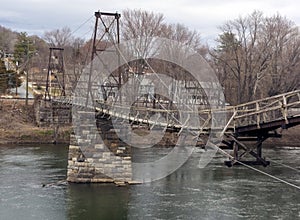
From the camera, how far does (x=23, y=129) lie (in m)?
45.5

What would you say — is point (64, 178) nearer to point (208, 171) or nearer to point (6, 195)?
point (6, 195)

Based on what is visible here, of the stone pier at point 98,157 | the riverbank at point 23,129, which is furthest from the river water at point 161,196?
the riverbank at point 23,129

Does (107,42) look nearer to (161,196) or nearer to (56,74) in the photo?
(56,74)

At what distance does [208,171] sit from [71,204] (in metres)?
8.95

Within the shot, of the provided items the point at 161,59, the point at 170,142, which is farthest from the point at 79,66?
the point at 170,142

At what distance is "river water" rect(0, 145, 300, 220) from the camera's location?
19781 millimetres

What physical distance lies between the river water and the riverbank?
46.6 feet

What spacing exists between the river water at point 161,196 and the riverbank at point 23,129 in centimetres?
1420

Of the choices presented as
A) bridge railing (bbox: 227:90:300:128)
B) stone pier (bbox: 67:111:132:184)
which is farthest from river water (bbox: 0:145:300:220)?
bridge railing (bbox: 227:90:300:128)

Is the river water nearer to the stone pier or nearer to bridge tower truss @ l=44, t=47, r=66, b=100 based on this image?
the stone pier

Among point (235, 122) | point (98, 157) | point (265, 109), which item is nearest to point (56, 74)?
point (98, 157)

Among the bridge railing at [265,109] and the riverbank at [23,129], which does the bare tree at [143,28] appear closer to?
the riverbank at [23,129]

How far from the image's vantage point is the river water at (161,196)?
1978cm

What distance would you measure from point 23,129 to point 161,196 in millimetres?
25731
